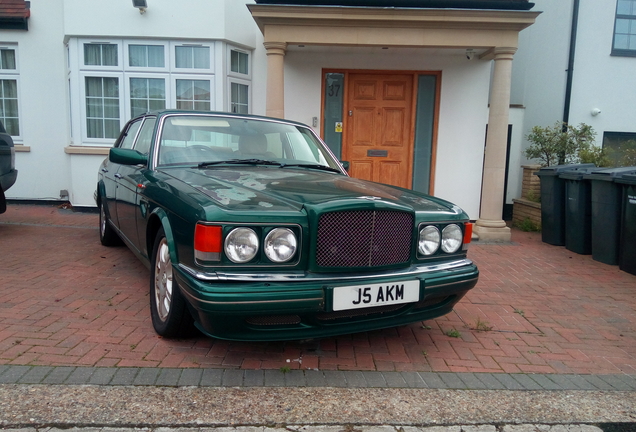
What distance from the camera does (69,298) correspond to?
14.0 feet

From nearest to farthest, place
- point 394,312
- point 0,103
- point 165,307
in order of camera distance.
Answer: point 394,312
point 165,307
point 0,103

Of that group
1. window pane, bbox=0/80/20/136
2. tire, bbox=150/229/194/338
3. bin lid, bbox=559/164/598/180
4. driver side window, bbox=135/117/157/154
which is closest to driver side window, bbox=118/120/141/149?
driver side window, bbox=135/117/157/154

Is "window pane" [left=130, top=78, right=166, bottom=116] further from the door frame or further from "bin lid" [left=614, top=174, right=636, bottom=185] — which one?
"bin lid" [left=614, top=174, right=636, bottom=185]

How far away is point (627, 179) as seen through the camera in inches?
227

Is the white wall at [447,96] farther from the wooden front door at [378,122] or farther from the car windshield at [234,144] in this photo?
the car windshield at [234,144]

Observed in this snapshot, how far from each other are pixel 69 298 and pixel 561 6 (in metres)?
10.6

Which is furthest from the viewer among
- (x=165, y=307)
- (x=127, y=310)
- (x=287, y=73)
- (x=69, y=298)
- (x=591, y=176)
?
(x=287, y=73)

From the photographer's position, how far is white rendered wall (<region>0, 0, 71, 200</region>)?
8914mm

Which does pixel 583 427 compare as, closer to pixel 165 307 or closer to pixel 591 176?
pixel 165 307

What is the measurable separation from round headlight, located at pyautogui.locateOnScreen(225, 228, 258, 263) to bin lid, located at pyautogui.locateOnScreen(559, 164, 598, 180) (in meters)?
5.65

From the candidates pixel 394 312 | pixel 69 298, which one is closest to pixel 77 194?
pixel 69 298

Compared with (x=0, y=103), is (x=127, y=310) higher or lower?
lower

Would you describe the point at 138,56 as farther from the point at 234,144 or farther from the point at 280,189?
the point at 280,189

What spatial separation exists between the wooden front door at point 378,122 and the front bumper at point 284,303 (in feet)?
18.8
